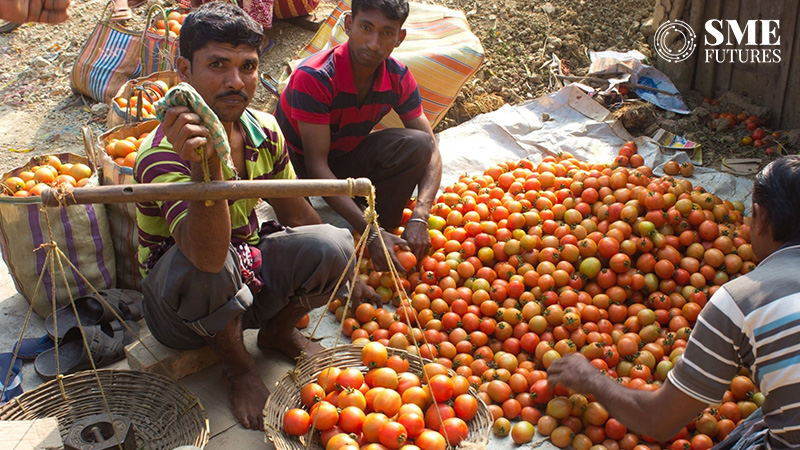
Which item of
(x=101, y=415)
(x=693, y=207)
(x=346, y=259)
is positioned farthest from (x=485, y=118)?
(x=101, y=415)

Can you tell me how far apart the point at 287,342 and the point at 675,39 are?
13.5ft

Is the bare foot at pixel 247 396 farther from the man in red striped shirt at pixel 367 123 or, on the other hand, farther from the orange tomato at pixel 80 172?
the orange tomato at pixel 80 172

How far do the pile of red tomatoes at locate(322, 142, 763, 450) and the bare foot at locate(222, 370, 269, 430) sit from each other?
0.51 m

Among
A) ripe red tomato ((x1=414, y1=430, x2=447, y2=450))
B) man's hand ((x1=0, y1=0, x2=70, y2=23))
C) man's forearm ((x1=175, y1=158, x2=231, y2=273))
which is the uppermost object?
man's hand ((x1=0, y1=0, x2=70, y2=23))

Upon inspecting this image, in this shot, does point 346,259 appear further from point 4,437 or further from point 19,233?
point 19,233

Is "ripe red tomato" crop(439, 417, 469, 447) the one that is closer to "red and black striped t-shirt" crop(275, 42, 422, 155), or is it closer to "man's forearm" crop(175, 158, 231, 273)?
"man's forearm" crop(175, 158, 231, 273)

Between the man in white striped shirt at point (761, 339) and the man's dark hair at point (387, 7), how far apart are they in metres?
1.96

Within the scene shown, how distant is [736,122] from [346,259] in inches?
144

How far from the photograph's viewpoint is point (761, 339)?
1601 mm

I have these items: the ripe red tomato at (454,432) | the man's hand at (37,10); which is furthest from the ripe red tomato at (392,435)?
the man's hand at (37,10)

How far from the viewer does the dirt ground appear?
496 cm

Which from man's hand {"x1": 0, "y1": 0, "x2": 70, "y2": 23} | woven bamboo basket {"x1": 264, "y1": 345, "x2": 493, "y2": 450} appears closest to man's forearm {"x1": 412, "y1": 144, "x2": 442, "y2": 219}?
woven bamboo basket {"x1": 264, "y1": 345, "x2": 493, "y2": 450}

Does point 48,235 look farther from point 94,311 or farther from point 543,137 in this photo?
point 543,137

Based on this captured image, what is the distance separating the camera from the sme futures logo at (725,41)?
4605mm
